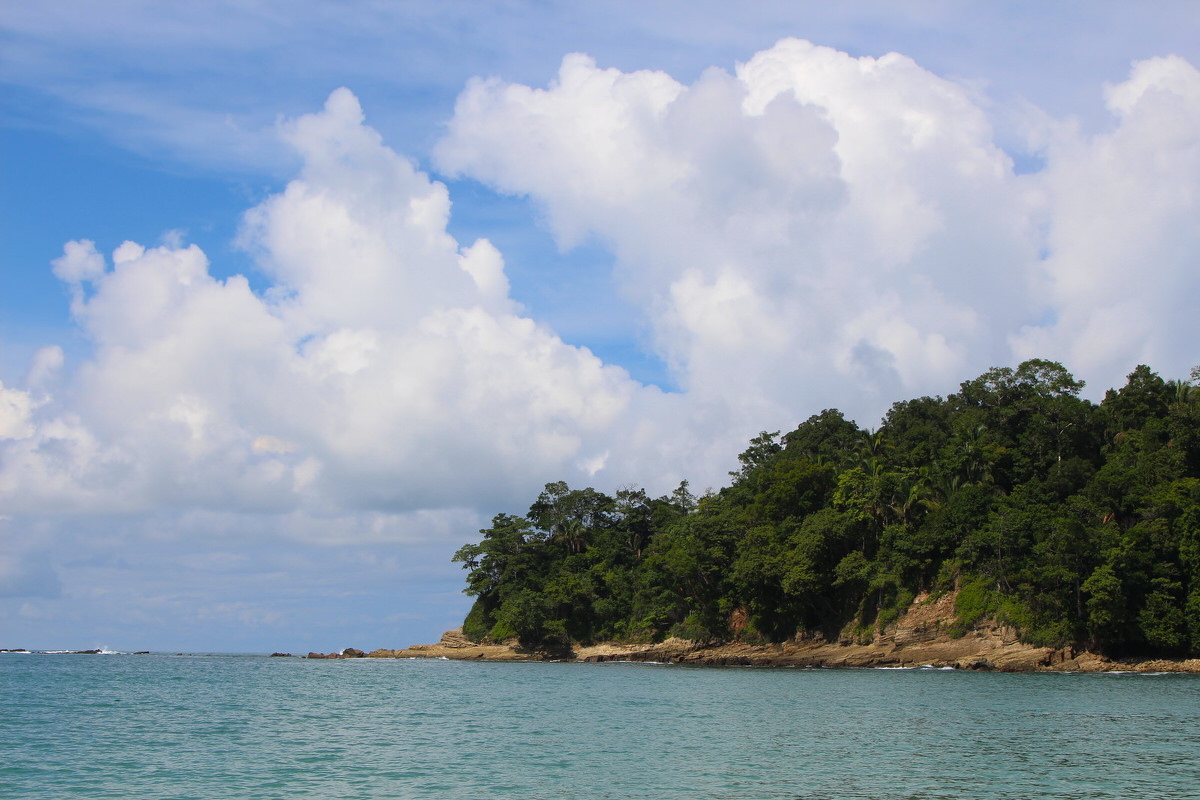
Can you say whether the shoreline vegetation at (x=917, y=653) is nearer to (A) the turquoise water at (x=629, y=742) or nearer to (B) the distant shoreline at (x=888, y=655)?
(B) the distant shoreline at (x=888, y=655)

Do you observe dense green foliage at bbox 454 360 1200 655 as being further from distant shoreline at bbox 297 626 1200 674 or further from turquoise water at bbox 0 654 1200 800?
turquoise water at bbox 0 654 1200 800

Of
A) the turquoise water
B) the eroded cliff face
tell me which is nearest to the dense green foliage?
the eroded cliff face

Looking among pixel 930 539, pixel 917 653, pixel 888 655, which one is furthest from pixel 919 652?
pixel 930 539

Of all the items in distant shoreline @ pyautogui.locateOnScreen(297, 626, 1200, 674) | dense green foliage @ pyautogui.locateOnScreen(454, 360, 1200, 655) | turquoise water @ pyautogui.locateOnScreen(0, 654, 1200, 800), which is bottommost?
distant shoreline @ pyautogui.locateOnScreen(297, 626, 1200, 674)

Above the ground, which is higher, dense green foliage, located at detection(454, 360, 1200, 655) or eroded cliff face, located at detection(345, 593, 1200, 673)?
dense green foliage, located at detection(454, 360, 1200, 655)

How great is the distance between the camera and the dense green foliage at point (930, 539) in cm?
5034

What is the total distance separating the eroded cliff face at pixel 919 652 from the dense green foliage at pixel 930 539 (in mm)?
1008

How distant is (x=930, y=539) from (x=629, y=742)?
4250 cm

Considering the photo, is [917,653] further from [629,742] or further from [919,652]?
[629,742]

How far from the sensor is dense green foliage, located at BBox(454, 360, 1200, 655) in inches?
1982

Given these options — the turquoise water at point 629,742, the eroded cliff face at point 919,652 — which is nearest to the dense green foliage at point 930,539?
the eroded cliff face at point 919,652

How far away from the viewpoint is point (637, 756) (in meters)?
22.5

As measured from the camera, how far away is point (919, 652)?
194 feet

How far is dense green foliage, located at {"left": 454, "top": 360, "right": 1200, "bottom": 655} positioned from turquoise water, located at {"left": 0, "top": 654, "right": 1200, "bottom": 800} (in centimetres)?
865
